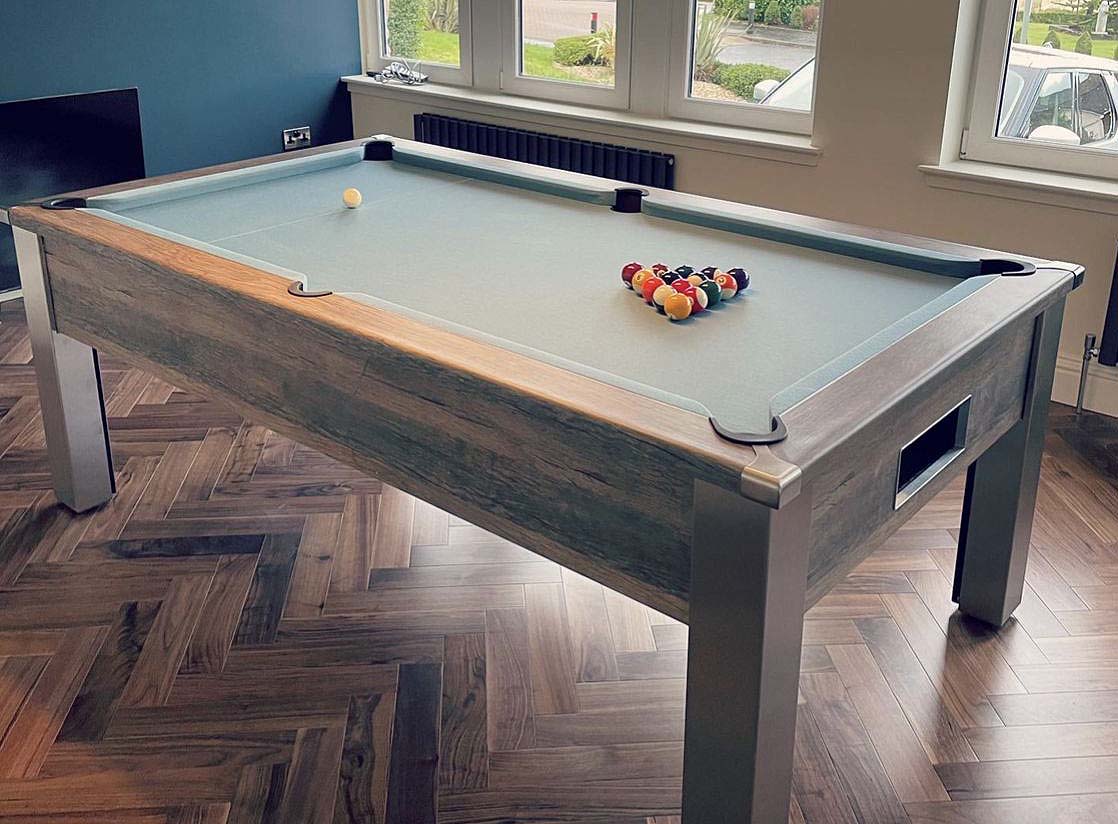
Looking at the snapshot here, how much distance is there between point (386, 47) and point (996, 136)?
3038 millimetres

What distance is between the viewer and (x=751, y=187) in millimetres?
4004

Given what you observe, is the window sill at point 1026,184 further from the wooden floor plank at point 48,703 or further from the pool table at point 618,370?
the wooden floor plank at point 48,703

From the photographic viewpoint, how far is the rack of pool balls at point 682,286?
79.7 inches

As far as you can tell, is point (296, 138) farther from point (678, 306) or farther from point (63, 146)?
point (678, 306)

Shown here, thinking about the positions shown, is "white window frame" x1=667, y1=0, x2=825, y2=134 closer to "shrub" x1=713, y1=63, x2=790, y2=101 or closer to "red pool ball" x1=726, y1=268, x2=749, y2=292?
"shrub" x1=713, y1=63, x2=790, y2=101

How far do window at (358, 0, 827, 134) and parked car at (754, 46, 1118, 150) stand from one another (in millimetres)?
712

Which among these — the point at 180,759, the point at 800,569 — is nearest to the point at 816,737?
the point at 800,569

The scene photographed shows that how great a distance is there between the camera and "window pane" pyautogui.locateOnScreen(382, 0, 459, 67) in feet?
16.6

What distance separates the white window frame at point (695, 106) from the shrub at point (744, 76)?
61mm

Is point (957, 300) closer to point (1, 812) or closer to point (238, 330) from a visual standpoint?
point (238, 330)

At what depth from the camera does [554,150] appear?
451cm

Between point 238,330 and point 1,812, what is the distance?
0.94m

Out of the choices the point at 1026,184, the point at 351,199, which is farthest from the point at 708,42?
the point at 351,199

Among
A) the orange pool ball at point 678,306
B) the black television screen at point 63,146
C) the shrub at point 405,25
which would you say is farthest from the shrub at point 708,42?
the orange pool ball at point 678,306
